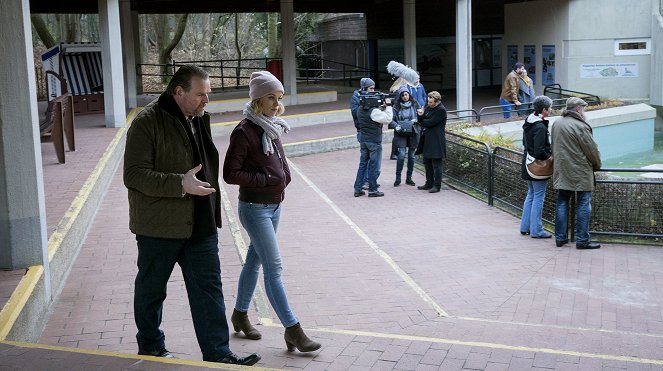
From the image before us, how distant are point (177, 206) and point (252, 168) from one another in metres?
0.86

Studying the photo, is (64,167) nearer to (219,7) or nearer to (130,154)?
(130,154)

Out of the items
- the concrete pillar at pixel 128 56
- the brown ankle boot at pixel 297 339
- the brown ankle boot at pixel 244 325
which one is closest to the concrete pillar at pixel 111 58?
the concrete pillar at pixel 128 56

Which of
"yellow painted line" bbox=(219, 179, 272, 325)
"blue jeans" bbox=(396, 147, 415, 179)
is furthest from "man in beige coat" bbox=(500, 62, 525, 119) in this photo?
"yellow painted line" bbox=(219, 179, 272, 325)

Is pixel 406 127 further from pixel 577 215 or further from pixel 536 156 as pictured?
pixel 577 215

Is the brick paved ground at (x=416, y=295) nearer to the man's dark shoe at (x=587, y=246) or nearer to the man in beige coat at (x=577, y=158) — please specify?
the man's dark shoe at (x=587, y=246)

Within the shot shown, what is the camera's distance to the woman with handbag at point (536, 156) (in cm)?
970

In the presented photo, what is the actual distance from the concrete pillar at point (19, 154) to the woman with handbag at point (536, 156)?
566cm

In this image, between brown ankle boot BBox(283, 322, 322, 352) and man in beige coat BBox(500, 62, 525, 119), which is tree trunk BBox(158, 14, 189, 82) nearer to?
man in beige coat BBox(500, 62, 525, 119)

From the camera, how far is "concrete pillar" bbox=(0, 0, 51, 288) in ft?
19.8

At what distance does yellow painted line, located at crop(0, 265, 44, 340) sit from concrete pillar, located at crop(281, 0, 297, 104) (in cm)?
1996

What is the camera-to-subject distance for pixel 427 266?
8.55m

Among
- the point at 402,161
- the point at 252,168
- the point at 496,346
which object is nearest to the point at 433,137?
the point at 402,161

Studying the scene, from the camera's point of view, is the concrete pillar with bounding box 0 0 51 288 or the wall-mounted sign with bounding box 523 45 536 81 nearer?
the concrete pillar with bounding box 0 0 51 288

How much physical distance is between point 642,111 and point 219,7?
14116mm
